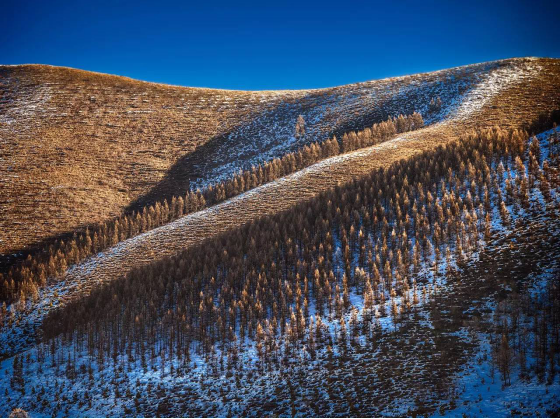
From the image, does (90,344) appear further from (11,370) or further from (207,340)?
(207,340)

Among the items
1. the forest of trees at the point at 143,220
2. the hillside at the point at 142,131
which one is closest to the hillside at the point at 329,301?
the forest of trees at the point at 143,220

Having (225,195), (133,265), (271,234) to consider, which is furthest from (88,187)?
(271,234)

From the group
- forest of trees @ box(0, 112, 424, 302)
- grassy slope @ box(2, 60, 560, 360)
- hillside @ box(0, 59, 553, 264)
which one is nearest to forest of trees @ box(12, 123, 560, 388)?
grassy slope @ box(2, 60, 560, 360)

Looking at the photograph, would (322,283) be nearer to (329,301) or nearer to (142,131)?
(329,301)

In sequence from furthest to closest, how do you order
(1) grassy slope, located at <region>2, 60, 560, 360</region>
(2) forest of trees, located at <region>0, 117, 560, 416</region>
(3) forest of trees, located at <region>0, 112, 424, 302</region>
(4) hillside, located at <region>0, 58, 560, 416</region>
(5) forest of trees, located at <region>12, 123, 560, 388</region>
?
(3) forest of trees, located at <region>0, 112, 424, 302</region>
(1) grassy slope, located at <region>2, 60, 560, 360</region>
(5) forest of trees, located at <region>12, 123, 560, 388</region>
(2) forest of trees, located at <region>0, 117, 560, 416</region>
(4) hillside, located at <region>0, 58, 560, 416</region>

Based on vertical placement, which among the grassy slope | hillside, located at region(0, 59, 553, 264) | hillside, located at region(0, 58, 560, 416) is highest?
hillside, located at region(0, 59, 553, 264)

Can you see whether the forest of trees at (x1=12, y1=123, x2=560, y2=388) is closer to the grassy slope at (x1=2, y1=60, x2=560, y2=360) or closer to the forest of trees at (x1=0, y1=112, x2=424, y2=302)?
the grassy slope at (x1=2, y1=60, x2=560, y2=360)

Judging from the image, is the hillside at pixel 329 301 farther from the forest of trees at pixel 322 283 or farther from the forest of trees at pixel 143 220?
the forest of trees at pixel 143 220
